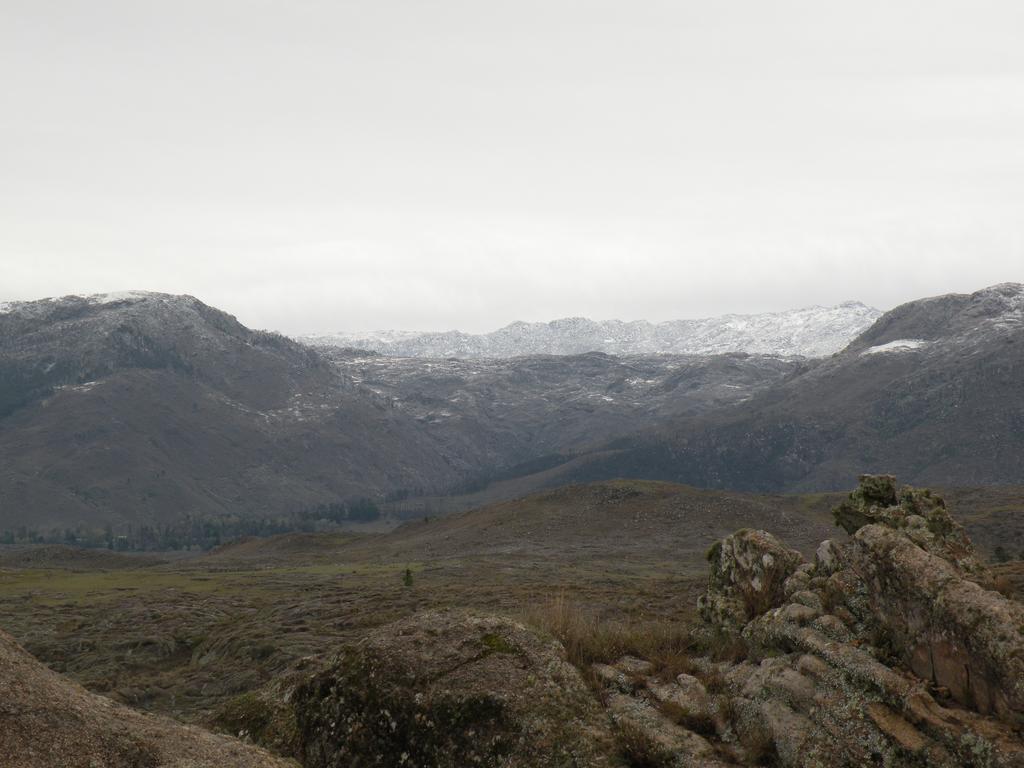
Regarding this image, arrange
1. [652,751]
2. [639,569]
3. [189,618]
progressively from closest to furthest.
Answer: [652,751] → [189,618] → [639,569]

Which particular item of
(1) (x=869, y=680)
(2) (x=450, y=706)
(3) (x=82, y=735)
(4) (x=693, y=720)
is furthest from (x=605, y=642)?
(3) (x=82, y=735)

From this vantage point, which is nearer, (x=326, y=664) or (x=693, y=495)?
(x=326, y=664)

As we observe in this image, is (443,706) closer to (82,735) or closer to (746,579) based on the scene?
(82,735)

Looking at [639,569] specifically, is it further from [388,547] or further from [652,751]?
[652,751]

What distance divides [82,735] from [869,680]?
896cm

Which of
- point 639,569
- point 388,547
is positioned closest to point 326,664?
point 639,569

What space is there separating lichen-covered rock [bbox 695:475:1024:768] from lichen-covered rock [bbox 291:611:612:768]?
94.4 inches

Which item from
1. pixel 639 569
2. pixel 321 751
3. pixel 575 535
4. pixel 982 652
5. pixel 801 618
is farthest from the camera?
pixel 575 535

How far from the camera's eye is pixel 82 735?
764cm

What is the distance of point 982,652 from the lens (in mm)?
8992

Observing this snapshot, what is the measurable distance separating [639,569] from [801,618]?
70.5 m

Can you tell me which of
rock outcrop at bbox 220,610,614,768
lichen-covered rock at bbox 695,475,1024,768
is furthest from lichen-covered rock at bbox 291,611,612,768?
lichen-covered rock at bbox 695,475,1024,768

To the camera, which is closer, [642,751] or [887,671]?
[642,751]

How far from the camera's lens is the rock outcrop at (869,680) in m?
8.80
